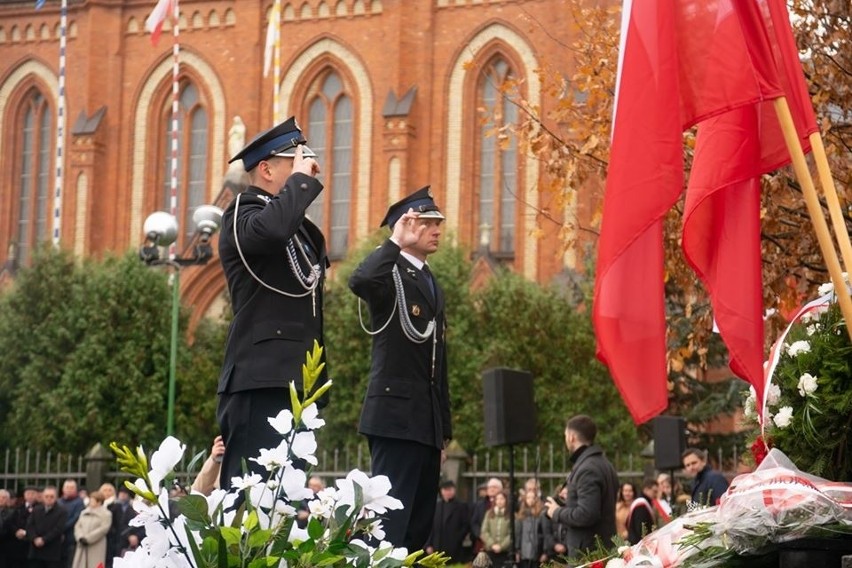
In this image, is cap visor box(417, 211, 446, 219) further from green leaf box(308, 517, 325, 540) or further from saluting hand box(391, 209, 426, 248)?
green leaf box(308, 517, 325, 540)

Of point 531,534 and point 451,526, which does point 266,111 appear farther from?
point 531,534

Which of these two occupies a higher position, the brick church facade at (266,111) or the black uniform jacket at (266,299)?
the brick church facade at (266,111)

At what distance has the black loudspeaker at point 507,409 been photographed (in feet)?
45.3

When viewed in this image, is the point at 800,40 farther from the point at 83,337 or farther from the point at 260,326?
the point at 83,337

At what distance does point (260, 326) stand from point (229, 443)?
540mm

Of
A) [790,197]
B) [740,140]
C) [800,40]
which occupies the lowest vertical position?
[740,140]

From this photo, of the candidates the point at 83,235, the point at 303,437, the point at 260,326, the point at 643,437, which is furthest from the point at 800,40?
the point at 83,235

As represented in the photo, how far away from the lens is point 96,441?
36.9 m

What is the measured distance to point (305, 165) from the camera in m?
7.04

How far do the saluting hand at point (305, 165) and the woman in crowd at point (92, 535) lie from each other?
13857mm

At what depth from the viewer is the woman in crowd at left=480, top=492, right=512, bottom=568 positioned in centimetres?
1945

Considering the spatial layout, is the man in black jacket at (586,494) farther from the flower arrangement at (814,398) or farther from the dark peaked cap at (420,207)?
the flower arrangement at (814,398)

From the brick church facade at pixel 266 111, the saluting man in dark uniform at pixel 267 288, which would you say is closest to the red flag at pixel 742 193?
the saluting man in dark uniform at pixel 267 288

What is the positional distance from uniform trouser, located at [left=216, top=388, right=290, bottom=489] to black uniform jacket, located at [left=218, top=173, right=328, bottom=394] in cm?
7
